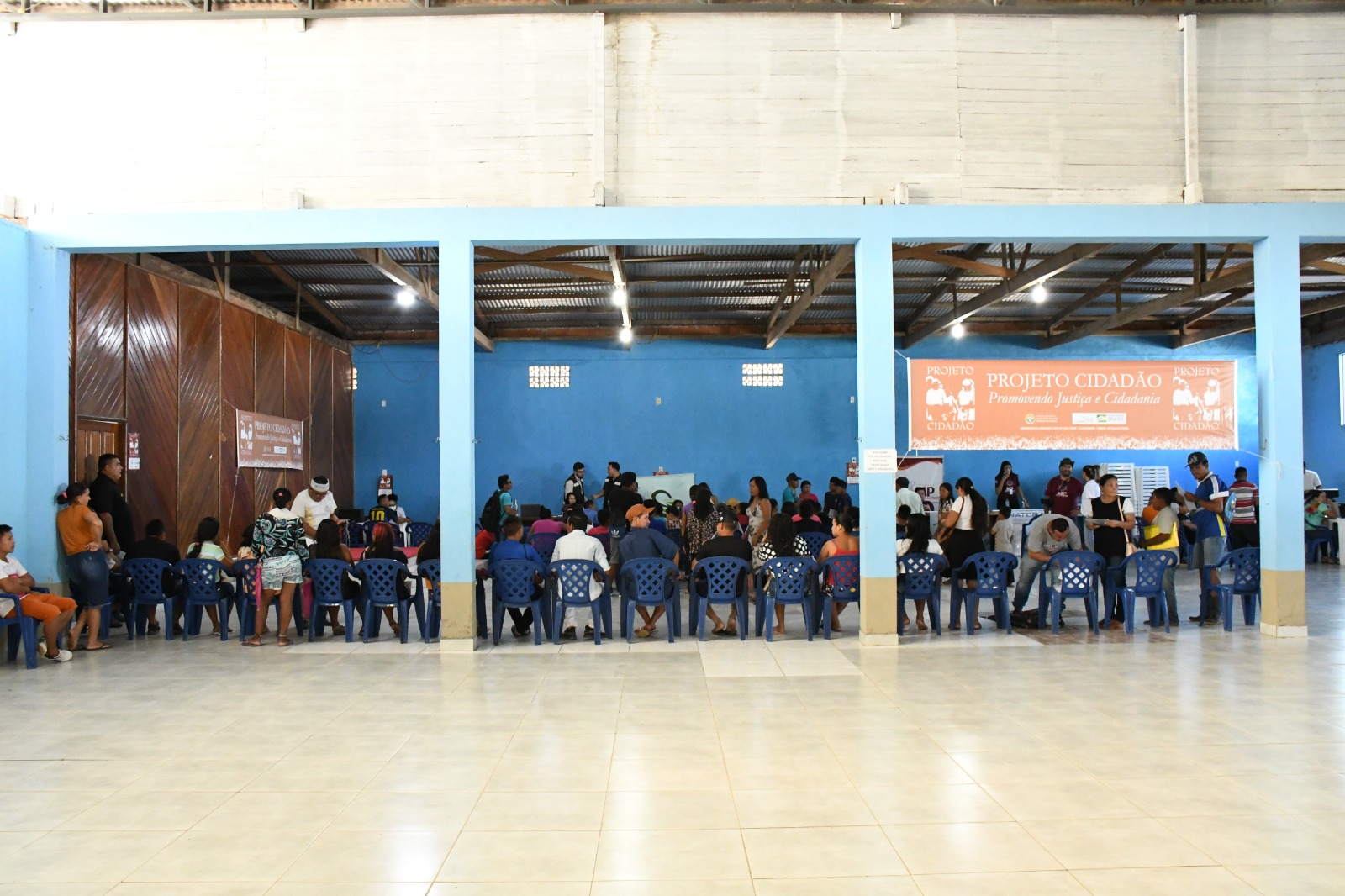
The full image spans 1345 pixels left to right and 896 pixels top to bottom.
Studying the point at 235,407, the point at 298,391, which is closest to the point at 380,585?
the point at 235,407

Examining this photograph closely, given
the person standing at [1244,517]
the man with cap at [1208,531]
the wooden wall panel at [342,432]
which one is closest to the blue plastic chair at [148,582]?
the wooden wall panel at [342,432]

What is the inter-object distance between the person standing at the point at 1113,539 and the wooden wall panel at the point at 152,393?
33.4 feet

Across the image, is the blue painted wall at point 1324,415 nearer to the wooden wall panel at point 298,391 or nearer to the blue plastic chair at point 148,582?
the wooden wall panel at point 298,391

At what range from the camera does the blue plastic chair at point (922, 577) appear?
790 cm

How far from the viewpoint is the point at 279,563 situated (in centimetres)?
775

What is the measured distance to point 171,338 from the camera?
34.7ft

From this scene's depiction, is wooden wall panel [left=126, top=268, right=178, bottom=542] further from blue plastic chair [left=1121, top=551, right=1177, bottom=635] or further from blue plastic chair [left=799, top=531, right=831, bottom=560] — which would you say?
blue plastic chair [left=1121, top=551, right=1177, bottom=635]

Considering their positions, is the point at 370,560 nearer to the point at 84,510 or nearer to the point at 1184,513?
the point at 84,510

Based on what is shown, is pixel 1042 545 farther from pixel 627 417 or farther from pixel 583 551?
pixel 627 417

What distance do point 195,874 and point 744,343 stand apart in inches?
558

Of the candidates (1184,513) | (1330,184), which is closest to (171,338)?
(1330,184)

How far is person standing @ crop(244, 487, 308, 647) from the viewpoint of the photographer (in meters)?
7.72

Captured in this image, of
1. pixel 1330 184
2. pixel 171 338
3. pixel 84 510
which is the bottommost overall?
pixel 84 510

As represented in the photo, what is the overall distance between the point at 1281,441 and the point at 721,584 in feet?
17.2
